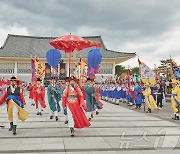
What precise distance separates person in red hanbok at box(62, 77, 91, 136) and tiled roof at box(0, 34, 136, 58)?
105 ft

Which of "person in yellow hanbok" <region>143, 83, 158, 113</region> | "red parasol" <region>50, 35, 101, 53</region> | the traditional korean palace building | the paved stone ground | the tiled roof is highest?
the tiled roof

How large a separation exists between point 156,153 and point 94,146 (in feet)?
4.24

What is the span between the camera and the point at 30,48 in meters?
44.2

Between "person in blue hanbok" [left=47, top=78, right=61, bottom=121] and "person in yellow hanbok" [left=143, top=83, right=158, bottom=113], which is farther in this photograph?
"person in yellow hanbok" [left=143, top=83, right=158, bottom=113]

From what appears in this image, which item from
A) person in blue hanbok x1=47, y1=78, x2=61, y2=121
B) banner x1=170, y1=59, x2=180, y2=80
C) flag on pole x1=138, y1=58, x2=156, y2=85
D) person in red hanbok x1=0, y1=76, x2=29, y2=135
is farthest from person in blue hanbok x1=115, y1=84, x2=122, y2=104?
person in red hanbok x1=0, y1=76, x2=29, y2=135

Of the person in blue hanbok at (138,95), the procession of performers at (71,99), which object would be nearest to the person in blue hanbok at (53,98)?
the procession of performers at (71,99)

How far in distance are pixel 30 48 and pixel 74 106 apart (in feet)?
128

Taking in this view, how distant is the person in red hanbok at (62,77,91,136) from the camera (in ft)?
22.0

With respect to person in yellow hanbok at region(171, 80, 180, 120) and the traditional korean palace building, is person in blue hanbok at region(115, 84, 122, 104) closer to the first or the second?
person in yellow hanbok at region(171, 80, 180, 120)

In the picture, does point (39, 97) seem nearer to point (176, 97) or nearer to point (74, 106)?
point (74, 106)

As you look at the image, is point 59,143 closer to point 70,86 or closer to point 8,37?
point 70,86

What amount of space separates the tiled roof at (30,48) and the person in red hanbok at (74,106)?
31.9 metres

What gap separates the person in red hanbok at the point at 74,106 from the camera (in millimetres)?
6691

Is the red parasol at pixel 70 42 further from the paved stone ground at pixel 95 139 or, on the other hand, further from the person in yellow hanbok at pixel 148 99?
the person in yellow hanbok at pixel 148 99
